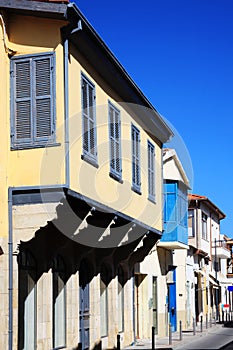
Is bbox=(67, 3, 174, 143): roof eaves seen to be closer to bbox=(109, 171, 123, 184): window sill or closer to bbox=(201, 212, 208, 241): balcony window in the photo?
bbox=(109, 171, 123, 184): window sill

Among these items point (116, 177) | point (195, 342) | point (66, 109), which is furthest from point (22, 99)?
point (195, 342)

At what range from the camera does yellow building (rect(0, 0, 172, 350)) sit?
14.9m

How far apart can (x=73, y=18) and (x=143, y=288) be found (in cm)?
1411

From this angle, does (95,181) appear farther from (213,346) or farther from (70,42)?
(213,346)

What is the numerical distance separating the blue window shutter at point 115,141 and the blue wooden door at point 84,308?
290 centimetres

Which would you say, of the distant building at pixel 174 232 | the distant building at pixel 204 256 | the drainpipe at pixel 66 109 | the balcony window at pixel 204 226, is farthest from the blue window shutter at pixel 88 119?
the balcony window at pixel 204 226

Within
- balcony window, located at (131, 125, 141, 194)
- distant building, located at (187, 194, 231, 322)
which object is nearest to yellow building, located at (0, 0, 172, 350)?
balcony window, located at (131, 125, 141, 194)

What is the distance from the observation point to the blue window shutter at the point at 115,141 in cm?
1872

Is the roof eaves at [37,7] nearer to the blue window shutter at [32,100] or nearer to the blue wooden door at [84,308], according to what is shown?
the blue window shutter at [32,100]

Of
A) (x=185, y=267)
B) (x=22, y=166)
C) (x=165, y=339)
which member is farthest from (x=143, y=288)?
(x=22, y=166)

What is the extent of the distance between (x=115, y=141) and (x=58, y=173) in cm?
453

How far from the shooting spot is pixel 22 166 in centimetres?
1500

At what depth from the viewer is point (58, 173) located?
48.7ft

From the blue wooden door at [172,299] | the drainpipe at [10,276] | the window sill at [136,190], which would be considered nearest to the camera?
the drainpipe at [10,276]
